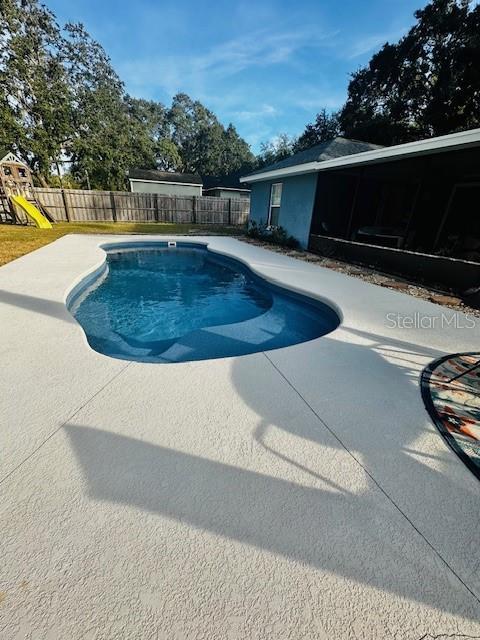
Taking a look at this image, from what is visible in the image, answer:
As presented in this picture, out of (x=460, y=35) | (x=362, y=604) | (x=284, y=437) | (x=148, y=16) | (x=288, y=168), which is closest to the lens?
(x=362, y=604)

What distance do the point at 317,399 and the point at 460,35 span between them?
22537 millimetres

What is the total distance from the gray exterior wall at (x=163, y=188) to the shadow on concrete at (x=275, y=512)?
23098 millimetres

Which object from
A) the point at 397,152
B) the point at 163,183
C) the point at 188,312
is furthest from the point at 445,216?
the point at 163,183

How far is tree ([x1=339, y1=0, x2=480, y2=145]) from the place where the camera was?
14469mm

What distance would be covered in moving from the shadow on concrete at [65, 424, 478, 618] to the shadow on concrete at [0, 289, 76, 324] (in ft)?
8.73

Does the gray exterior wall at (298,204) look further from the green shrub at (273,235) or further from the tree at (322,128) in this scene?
the tree at (322,128)

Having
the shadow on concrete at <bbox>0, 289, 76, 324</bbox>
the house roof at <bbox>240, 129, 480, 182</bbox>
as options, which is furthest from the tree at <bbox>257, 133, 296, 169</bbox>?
the shadow on concrete at <bbox>0, 289, 76, 324</bbox>

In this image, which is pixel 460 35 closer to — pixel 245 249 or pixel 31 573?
pixel 245 249

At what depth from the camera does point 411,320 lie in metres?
4.34

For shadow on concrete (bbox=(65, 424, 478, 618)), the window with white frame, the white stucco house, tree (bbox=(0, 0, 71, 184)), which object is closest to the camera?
shadow on concrete (bbox=(65, 424, 478, 618))

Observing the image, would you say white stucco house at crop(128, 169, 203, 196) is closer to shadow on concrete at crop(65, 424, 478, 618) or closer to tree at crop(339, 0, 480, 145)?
tree at crop(339, 0, 480, 145)

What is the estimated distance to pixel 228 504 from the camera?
5.20ft

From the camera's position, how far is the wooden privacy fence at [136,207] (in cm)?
1516

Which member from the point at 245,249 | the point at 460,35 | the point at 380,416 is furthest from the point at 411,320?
the point at 460,35
